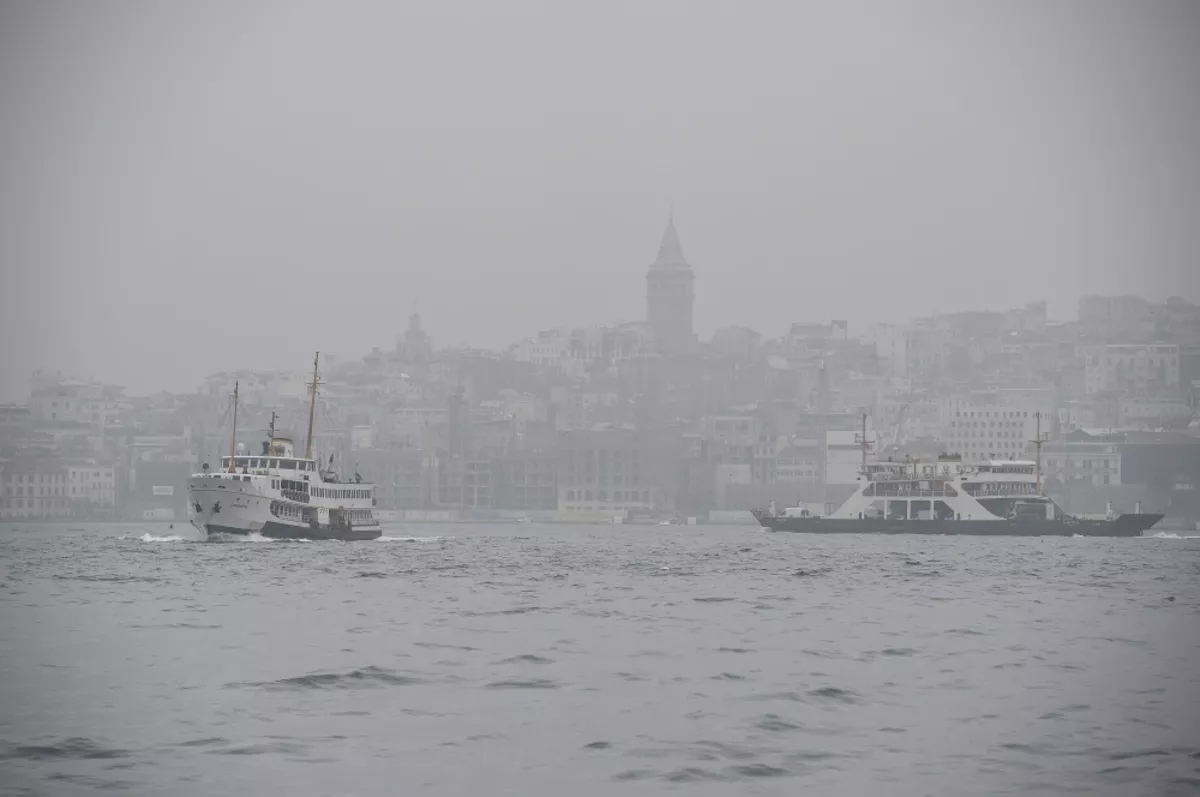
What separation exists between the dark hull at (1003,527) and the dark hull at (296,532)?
32551mm

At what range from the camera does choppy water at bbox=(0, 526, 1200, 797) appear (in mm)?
15391

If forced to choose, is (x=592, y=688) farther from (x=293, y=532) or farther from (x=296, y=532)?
(x=296, y=532)

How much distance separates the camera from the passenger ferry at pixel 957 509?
3482 inches

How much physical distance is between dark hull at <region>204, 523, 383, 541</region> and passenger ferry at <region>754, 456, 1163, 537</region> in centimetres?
3326

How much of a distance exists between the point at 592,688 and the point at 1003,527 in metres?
70.6

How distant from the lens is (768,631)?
28.1 m

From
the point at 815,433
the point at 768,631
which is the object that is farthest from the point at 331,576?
the point at 815,433

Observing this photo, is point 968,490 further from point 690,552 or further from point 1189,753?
point 1189,753

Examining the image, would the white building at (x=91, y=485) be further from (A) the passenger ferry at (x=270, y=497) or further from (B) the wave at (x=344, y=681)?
(B) the wave at (x=344, y=681)

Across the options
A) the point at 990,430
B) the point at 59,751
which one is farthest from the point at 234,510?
the point at 990,430

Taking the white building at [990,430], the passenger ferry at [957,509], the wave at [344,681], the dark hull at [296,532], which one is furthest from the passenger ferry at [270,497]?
the white building at [990,430]

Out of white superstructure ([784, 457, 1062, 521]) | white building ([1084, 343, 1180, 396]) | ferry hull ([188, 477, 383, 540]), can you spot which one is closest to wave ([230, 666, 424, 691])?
ferry hull ([188, 477, 383, 540])

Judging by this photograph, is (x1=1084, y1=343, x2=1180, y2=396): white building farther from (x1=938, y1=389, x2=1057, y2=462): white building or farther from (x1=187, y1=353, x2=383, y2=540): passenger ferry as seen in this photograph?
(x1=187, y1=353, x2=383, y2=540): passenger ferry

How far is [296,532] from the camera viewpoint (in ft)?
207
